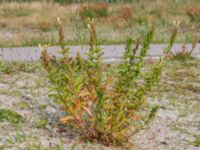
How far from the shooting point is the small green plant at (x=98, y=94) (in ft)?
11.7

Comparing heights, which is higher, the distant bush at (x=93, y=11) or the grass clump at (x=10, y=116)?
the grass clump at (x=10, y=116)

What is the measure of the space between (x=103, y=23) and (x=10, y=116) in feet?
41.0

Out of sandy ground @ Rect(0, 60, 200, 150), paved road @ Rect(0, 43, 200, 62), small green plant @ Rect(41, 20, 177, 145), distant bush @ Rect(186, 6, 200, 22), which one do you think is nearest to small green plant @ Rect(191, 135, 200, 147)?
sandy ground @ Rect(0, 60, 200, 150)

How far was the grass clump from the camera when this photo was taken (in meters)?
4.02

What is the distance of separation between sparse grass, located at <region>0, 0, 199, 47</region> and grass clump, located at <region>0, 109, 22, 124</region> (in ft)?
19.8

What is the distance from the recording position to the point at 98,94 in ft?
11.6

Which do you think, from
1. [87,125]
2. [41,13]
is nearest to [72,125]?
[87,125]

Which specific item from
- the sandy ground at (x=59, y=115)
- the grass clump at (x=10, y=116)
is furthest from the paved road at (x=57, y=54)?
the grass clump at (x=10, y=116)

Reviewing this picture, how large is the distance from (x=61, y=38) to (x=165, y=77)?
3173 mm

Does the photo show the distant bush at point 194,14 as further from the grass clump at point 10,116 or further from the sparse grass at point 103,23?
the grass clump at point 10,116

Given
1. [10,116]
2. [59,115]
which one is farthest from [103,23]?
[10,116]

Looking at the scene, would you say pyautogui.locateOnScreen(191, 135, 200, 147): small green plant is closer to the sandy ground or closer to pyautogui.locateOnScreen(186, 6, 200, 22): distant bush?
the sandy ground

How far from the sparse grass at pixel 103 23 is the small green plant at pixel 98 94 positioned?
254 inches

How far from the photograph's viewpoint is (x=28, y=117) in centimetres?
417
